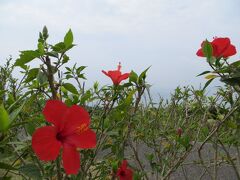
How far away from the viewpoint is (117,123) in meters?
1.79

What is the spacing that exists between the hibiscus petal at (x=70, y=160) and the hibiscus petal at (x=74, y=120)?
5cm

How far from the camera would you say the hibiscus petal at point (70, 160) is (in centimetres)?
99

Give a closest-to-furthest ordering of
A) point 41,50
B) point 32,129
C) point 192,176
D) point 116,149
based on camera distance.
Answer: point 41,50 → point 32,129 → point 116,149 → point 192,176

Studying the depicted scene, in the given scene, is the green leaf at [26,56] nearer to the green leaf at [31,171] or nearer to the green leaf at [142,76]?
the green leaf at [31,171]

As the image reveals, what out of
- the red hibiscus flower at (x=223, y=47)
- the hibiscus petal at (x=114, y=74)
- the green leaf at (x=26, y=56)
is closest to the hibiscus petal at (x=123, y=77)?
the hibiscus petal at (x=114, y=74)

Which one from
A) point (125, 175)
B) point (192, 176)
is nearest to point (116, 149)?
point (125, 175)

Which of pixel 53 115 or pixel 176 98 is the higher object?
pixel 176 98

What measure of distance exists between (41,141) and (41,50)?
31 cm

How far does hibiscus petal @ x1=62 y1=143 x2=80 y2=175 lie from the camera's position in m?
0.99

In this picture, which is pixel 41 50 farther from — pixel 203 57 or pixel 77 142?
pixel 203 57

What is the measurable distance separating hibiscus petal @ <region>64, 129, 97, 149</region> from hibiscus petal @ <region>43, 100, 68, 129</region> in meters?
0.04

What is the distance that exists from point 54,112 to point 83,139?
0.39 feet

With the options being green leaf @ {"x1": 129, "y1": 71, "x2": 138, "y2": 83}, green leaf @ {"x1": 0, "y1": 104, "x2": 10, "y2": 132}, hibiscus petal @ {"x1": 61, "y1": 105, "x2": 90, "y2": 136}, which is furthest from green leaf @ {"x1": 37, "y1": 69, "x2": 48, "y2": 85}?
green leaf @ {"x1": 129, "y1": 71, "x2": 138, "y2": 83}

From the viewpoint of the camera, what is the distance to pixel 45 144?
37.5 inches
